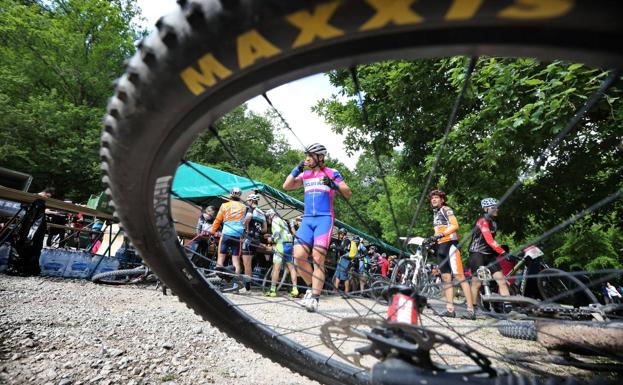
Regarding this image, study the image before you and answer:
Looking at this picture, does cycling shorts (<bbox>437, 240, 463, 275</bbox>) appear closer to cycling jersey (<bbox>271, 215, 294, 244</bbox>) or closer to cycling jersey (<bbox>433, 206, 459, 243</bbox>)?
cycling jersey (<bbox>433, 206, 459, 243</bbox>)

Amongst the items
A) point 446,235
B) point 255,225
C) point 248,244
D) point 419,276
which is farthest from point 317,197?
point 255,225

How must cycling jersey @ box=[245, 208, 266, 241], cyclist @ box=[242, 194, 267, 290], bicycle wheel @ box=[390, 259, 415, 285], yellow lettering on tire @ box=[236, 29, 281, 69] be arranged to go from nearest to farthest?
yellow lettering on tire @ box=[236, 29, 281, 69], bicycle wheel @ box=[390, 259, 415, 285], cyclist @ box=[242, 194, 267, 290], cycling jersey @ box=[245, 208, 266, 241]

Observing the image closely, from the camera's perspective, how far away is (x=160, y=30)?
0.71 meters

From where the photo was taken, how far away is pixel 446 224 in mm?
Result: 4824

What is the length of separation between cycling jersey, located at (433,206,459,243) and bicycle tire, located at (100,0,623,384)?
435 centimetres

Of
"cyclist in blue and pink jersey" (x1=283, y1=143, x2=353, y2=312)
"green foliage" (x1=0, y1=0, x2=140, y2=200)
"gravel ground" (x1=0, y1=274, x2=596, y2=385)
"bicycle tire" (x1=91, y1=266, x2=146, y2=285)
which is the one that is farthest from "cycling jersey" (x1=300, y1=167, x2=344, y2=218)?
"green foliage" (x1=0, y1=0, x2=140, y2=200)

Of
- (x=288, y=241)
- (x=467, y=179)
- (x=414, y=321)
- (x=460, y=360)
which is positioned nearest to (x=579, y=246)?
(x=467, y=179)

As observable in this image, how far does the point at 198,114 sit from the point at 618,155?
598 centimetres

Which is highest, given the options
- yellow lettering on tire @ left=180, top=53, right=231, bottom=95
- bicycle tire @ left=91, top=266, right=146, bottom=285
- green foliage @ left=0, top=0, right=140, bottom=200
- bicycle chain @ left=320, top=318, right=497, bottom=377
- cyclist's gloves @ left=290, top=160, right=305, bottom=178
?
green foliage @ left=0, top=0, right=140, bottom=200

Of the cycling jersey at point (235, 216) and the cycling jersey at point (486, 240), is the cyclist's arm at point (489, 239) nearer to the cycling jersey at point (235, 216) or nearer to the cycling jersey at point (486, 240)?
the cycling jersey at point (486, 240)

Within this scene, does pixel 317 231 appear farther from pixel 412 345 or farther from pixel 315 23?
pixel 315 23

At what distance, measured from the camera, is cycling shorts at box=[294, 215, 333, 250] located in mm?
3275

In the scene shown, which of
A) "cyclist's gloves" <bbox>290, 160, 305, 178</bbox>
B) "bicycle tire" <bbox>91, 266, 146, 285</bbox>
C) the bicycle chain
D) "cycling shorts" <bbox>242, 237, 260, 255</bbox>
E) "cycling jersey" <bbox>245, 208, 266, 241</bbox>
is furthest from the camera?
"cycling jersey" <bbox>245, 208, 266, 241</bbox>

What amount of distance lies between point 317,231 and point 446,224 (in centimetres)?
233
